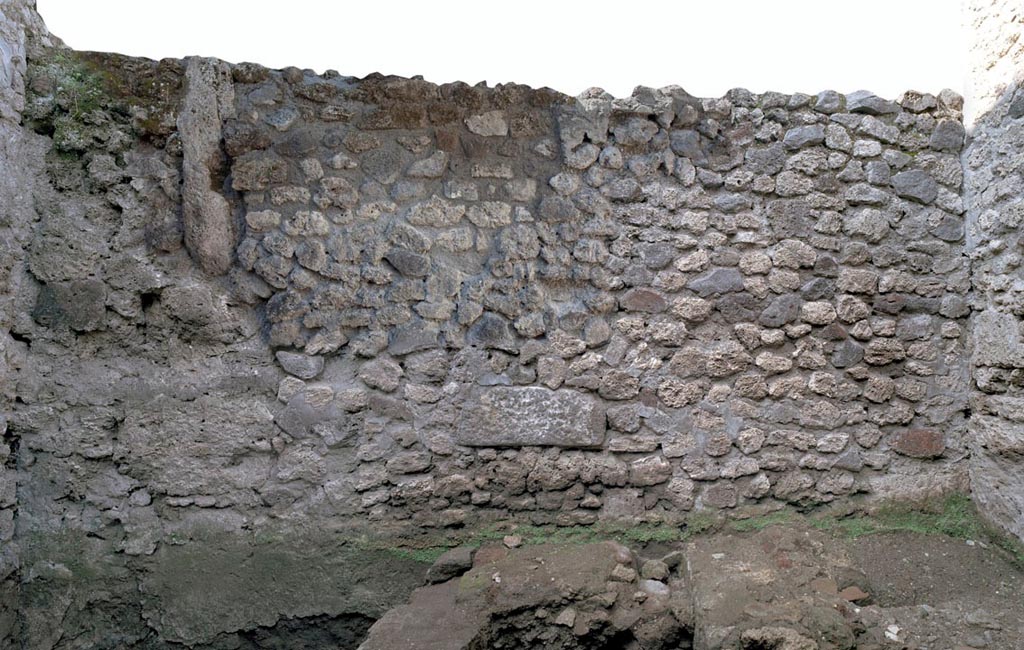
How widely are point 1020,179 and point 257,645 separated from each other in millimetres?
3686

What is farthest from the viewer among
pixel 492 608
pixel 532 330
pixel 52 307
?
pixel 532 330

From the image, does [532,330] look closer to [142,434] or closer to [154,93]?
[142,434]

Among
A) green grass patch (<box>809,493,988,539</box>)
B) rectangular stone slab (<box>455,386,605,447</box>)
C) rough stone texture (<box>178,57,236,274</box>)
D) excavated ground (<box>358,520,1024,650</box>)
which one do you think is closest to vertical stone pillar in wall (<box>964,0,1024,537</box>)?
green grass patch (<box>809,493,988,539</box>)

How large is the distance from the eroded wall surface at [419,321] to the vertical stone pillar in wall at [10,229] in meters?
0.02

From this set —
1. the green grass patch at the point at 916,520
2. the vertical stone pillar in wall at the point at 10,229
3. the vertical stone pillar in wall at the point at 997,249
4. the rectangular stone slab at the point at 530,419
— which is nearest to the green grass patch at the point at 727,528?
the green grass patch at the point at 916,520

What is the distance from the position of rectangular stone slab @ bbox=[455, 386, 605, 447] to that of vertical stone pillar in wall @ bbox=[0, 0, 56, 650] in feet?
5.73

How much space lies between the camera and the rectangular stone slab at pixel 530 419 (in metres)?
2.71

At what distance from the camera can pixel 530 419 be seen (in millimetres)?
2736

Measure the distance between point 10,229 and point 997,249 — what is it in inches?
159

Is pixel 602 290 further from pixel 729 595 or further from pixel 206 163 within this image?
pixel 206 163

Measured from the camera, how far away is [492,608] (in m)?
2.29

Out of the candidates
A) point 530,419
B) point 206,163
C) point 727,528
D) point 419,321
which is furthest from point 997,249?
point 206,163

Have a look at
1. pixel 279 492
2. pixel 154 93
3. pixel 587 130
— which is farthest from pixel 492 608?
pixel 154 93

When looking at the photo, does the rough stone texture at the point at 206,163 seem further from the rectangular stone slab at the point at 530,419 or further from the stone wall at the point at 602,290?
the rectangular stone slab at the point at 530,419
